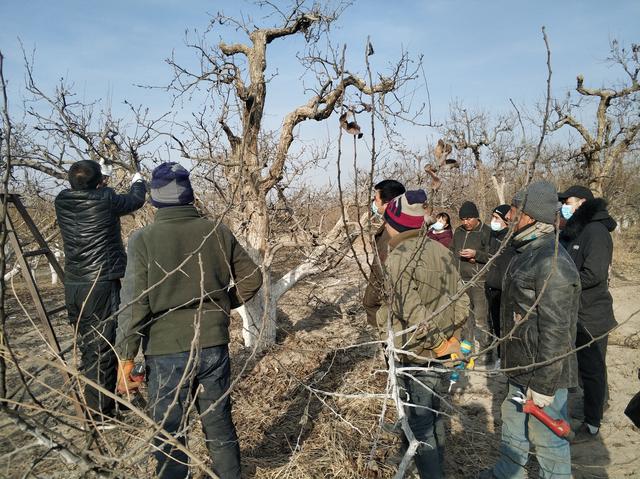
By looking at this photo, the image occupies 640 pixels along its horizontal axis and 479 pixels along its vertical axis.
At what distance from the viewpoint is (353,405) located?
12.4 ft

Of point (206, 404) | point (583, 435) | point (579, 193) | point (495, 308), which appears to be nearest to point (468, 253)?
point (495, 308)

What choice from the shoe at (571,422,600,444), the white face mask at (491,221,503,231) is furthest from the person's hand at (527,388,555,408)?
the white face mask at (491,221,503,231)

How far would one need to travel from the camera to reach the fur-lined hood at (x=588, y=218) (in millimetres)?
3584

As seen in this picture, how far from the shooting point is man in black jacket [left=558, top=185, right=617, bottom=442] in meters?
3.32

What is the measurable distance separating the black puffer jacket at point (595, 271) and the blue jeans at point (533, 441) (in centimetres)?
134

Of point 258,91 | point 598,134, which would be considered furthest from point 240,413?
point 598,134

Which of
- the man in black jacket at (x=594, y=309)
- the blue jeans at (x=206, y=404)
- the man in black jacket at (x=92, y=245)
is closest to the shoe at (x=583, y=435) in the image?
the man in black jacket at (x=594, y=309)

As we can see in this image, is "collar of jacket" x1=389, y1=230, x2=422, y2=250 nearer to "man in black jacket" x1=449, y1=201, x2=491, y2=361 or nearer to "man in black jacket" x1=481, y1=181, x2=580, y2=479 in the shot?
"man in black jacket" x1=481, y1=181, x2=580, y2=479

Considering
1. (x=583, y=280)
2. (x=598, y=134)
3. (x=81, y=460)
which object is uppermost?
(x=598, y=134)

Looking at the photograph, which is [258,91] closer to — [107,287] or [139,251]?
[107,287]

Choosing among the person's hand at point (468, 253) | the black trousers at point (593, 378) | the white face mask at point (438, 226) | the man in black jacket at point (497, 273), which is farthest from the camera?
Result: the white face mask at point (438, 226)

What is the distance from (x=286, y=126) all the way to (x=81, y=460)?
4.27 metres

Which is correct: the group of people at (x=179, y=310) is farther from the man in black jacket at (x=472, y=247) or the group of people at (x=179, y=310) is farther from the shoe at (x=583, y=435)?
the man in black jacket at (x=472, y=247)

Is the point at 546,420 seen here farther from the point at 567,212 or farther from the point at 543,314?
the point at 567,212
